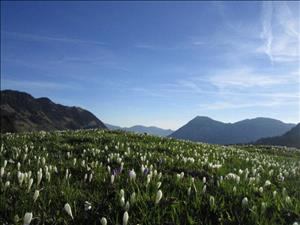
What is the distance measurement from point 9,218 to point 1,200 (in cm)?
68

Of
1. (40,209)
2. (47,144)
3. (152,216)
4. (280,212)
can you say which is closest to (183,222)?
(152,216)

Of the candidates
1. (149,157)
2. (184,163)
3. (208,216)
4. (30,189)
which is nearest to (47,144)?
(149,157)

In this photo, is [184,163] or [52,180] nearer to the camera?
[52,180]

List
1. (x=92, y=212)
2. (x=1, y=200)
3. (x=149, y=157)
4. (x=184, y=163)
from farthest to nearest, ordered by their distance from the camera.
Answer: (x=149, y=157), (x=184, y=163), (x=1, y=200), (x=92, y=212)

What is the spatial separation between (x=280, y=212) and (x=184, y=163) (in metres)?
4.82

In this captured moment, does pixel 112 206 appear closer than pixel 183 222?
No

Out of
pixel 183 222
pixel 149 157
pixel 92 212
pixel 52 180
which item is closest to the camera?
pixel 183 222

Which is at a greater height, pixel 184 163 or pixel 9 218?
pixel 184 163

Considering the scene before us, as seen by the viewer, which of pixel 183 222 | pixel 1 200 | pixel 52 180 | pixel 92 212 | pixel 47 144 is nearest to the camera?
pixel 183 222

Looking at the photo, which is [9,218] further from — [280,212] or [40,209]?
[280,212]

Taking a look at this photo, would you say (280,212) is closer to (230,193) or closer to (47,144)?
(230,193)

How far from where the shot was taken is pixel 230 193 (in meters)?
6.22

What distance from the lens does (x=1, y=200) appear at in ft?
18.1

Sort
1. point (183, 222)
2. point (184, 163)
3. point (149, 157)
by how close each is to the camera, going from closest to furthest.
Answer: point (183, 222)
point (184, 163)
point (149, 157)
